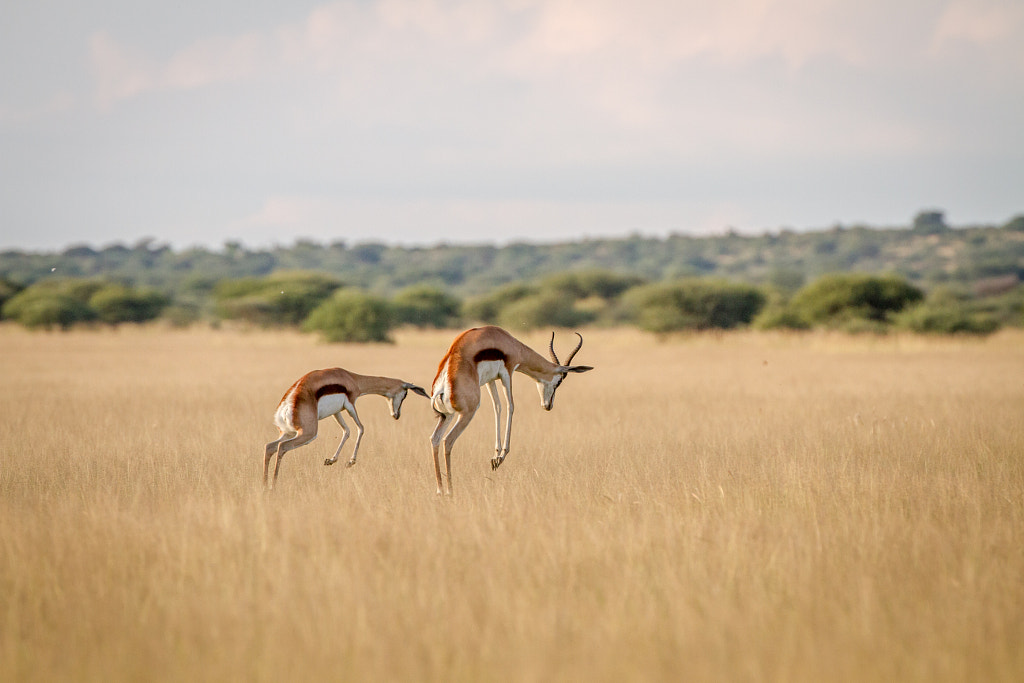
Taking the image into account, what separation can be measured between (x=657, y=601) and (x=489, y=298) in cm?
4885

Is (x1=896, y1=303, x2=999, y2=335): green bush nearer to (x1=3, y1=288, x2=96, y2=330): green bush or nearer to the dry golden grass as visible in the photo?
the dry golden grass

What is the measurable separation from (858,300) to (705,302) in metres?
7.12

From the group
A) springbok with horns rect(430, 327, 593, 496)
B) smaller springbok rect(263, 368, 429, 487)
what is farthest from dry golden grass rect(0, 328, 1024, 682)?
springbok with horns rect(430, 327, 593, 496)

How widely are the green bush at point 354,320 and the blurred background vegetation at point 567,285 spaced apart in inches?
2.9

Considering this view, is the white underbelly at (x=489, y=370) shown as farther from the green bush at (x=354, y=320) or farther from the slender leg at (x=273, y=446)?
the green bush at (x=354, y=320)

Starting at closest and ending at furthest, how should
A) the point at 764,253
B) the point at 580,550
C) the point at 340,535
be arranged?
the point at 580,550 < the point at 340,535 < the point at 764,253

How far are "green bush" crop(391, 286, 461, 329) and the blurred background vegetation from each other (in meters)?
0.09

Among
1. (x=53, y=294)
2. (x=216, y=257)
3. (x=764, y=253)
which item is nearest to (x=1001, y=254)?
(x=764, y=253)

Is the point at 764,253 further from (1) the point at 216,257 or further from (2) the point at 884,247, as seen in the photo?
(1) the point at 216,257

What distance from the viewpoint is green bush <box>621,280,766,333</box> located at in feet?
134

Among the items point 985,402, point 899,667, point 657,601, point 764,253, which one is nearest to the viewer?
point 899,667

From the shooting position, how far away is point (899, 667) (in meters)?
3.81

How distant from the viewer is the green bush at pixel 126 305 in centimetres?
4688

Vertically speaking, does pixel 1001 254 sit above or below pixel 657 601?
above
